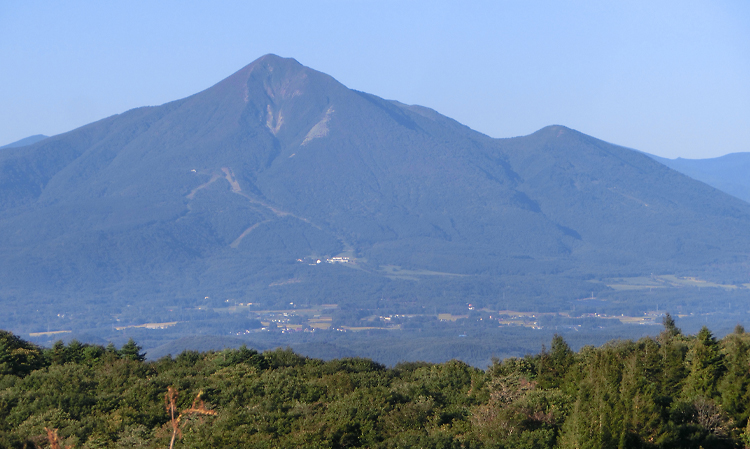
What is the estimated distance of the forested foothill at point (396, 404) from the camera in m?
25.2

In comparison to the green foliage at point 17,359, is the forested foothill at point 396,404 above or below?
below

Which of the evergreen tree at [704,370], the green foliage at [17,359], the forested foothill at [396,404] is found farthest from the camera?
the green foliage at [17,359]

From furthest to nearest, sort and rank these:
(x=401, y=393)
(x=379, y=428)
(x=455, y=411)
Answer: (x=401, y=393)
(x=455, y=411)
(x=379, y=428)

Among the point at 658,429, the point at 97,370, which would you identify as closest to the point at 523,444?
the point at 658,429

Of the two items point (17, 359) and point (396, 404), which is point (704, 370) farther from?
point (17, 359)

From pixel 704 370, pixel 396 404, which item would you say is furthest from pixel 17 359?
pixel 704 370

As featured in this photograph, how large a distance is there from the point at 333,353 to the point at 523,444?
11731cm

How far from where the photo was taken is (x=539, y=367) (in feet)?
113

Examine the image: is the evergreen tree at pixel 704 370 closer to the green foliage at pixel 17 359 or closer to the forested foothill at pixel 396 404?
the forested foothill at pixel 396 404

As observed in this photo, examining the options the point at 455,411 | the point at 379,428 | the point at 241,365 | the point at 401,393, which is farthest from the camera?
the point at 241,365

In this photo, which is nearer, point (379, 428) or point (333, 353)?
point (379, 428)

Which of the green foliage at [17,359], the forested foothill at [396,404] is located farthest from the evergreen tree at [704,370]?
the green foliage at [17,359]

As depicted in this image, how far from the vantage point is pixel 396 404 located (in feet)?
97.5

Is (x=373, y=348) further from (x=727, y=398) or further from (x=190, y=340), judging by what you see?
(x=727, y=398)
